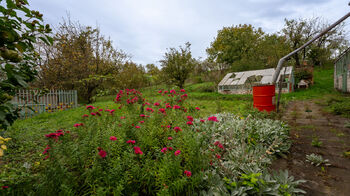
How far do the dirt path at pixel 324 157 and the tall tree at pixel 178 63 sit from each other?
11291 mm

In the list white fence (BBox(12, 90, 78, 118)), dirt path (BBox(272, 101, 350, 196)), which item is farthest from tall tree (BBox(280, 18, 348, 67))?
white fence (BBox(12, 90, 78, 118))

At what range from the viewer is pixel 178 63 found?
14.1 m

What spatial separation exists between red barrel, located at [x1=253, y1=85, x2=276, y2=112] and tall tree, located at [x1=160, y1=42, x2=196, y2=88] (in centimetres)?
977

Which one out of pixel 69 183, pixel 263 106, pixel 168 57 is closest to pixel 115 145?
pixel 69 183

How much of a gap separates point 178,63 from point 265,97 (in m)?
10.5

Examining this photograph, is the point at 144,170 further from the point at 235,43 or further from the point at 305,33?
the point at 235,43

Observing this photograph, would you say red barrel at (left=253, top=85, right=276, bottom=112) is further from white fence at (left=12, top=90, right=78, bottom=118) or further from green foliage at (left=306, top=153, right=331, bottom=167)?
white fence at (left=12, top=90, right=78, bottom=118)

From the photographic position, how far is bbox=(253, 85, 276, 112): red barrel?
445 centimetres

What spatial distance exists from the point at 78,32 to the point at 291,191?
45.6 ft

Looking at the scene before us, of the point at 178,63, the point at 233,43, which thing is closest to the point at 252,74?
the point at 178,63

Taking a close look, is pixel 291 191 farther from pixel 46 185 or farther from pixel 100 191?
pixel 46 185

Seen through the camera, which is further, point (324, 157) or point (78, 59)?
point (78, 59)

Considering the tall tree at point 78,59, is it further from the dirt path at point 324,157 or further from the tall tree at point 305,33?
the tall tree at point 305,33

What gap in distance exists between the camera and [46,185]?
4.03 feet
